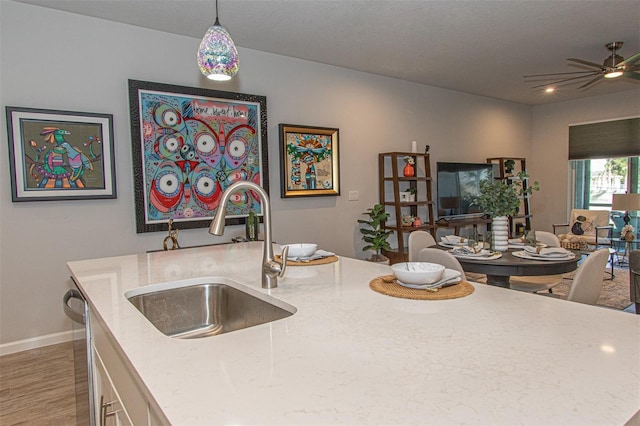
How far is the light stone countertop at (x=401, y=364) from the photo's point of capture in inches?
23.4

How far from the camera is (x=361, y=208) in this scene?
4988 mm

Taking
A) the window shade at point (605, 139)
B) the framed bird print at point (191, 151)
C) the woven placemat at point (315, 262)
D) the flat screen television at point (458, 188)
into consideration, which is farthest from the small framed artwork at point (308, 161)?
the window shade at point (605, 139)

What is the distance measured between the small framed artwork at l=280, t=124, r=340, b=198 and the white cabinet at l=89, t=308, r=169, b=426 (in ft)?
9.67

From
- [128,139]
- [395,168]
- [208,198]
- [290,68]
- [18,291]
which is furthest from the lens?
[395,168]

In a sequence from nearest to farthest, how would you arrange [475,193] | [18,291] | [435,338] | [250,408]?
[250,408]
[435,338]
[18,291]
[475,193]

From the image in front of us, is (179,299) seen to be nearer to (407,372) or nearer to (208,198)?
(407,372)

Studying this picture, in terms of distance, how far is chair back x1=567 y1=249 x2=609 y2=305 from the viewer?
200cm

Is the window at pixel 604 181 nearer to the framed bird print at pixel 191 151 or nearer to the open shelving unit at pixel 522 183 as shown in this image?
the open shelving unit at pixel 522 183

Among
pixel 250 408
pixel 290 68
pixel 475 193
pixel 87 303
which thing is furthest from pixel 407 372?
pixel 475 193

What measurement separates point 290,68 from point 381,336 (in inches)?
153

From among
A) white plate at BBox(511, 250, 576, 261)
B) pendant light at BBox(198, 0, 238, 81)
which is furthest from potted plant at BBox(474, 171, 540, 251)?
pendant light at BBox(198, 0, 238, 81)

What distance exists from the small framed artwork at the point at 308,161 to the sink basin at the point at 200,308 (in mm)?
2712

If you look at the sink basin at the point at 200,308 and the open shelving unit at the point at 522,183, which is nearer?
the sink basin at the point at 200,308

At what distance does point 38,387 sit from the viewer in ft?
8.05
